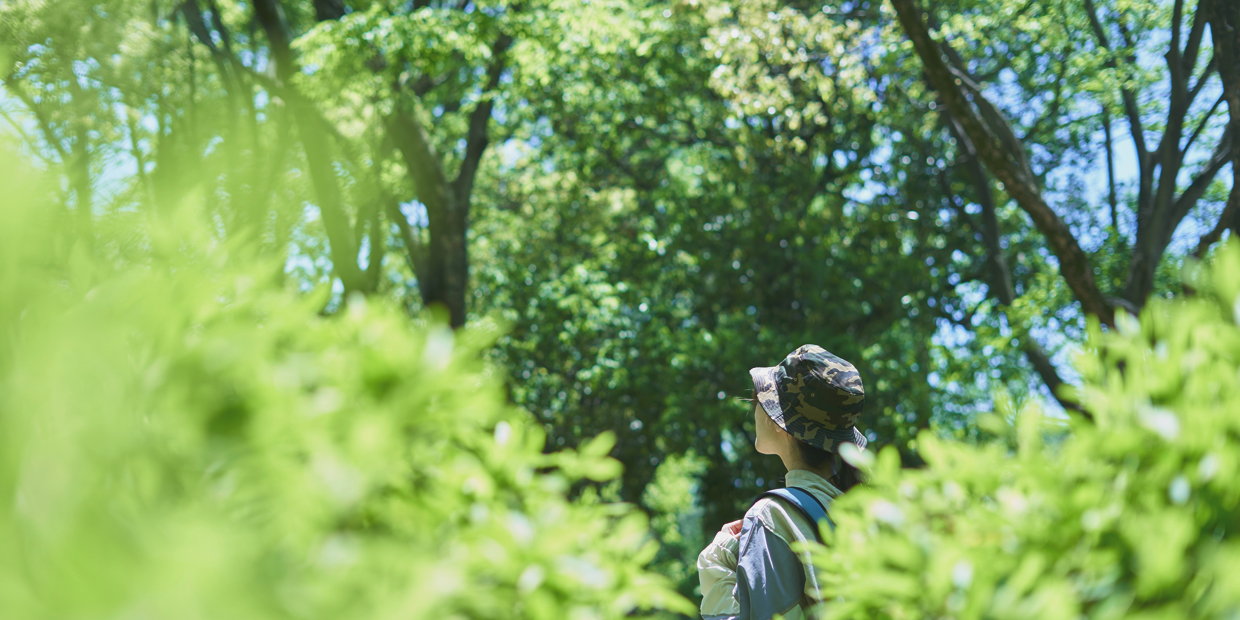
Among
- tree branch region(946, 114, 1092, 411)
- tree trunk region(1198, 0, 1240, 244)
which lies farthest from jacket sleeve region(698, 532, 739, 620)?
tree branch region(946, 114, 1092, 411)

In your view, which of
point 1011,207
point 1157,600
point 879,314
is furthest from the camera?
point 1011,207

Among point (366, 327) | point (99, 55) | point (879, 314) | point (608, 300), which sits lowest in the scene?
point (366, 327)

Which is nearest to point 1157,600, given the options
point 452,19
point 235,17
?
point 452,19

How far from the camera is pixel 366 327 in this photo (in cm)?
107

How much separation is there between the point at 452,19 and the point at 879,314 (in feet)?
20.6

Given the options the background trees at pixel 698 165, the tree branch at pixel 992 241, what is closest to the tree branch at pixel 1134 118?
the background trees at pixel 698 165

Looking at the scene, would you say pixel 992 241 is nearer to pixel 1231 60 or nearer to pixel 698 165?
pixel 1231 60

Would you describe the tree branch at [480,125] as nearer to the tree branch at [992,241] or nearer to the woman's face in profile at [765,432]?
the tree branch at [992,241]

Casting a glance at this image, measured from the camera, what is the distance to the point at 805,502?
7.85 feet

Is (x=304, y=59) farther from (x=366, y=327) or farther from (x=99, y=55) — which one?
(x=366, y=327)

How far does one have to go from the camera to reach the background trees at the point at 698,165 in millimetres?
7277

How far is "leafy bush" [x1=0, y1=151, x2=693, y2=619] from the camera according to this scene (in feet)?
2.25

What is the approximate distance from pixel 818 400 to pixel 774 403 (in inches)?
7.1

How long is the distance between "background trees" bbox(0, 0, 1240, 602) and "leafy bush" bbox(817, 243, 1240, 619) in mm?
5566
